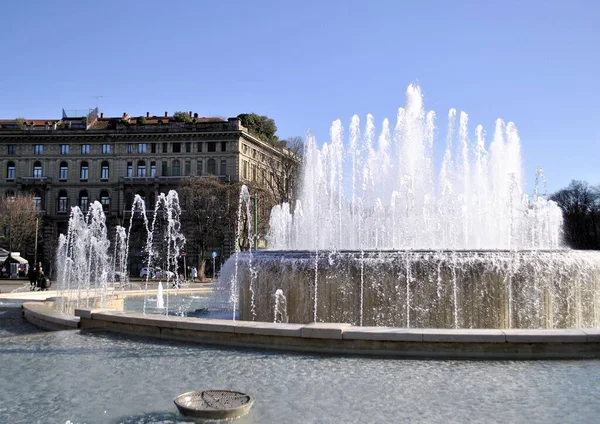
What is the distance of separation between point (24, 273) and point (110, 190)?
56.8ft

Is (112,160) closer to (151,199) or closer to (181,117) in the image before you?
(151,199)

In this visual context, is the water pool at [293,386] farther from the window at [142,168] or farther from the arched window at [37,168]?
the arched window at [37,168]

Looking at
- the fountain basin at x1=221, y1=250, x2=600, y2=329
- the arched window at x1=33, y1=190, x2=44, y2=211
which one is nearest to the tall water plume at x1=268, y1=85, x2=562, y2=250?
the fountain basin at x1=221, y1=250, x2=600, y2=329

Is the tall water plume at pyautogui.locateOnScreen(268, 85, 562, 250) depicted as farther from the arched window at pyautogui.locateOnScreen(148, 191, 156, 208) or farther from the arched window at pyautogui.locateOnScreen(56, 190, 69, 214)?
the arched window at pyautogui.locateOnScreen(56, 190, 69, 214)

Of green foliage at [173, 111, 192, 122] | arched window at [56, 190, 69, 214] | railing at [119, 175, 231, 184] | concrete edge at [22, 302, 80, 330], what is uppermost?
green foliage at [173, 111, 192, 122]

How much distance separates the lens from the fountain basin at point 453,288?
1273 cm

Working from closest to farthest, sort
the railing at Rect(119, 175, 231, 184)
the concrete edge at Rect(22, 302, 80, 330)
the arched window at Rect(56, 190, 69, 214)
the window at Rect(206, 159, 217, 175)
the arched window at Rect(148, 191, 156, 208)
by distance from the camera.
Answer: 1. the concrete edge at Rect(22, 302, 80, 330)
2. the railing at Rect(119, 175, 231, 184)
3. the window at Rect(206, 159, 217, 175)
4. the arched window at Rect(148, 191, 156, 208)
5. the arched window at Rect(56, 190, 69, 214)

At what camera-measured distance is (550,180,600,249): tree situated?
241 ft

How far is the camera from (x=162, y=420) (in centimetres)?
620

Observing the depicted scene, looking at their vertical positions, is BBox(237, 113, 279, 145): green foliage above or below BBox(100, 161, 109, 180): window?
above

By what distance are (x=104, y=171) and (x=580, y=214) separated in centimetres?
5862

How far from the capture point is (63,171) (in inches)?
2916

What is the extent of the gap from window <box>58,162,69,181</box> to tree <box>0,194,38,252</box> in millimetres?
10206

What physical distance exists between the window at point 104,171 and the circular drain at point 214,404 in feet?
232
